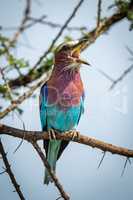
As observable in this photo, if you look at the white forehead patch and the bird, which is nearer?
the white forehead patch

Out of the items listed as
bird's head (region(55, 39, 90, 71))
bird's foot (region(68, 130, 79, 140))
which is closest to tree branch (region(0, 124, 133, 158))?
bird's foot (region(68, 130, 79, 140))

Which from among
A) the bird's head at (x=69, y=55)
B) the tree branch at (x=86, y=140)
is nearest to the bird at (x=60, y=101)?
the bird's head at (x=69, y=55)

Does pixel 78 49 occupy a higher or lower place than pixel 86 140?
Answer: higher

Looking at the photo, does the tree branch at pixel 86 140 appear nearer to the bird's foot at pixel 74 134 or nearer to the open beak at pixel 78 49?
the bird's foot at pixel 74 134

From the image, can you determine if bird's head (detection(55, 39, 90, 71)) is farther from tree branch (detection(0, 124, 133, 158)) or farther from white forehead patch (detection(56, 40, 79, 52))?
tree branch (detection(0, 124, 133, 158))

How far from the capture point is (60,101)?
15.9ft

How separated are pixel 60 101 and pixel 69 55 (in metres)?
0.40

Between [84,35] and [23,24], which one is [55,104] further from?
[23,24]

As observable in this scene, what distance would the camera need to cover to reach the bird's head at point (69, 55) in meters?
4.59

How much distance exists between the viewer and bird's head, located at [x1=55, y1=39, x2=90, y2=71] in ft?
15.0

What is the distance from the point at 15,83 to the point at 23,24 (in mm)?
1025

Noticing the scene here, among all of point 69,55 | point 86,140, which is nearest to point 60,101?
point 69,55

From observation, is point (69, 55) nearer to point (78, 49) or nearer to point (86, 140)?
point (78, 49)

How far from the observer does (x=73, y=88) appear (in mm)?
4820
